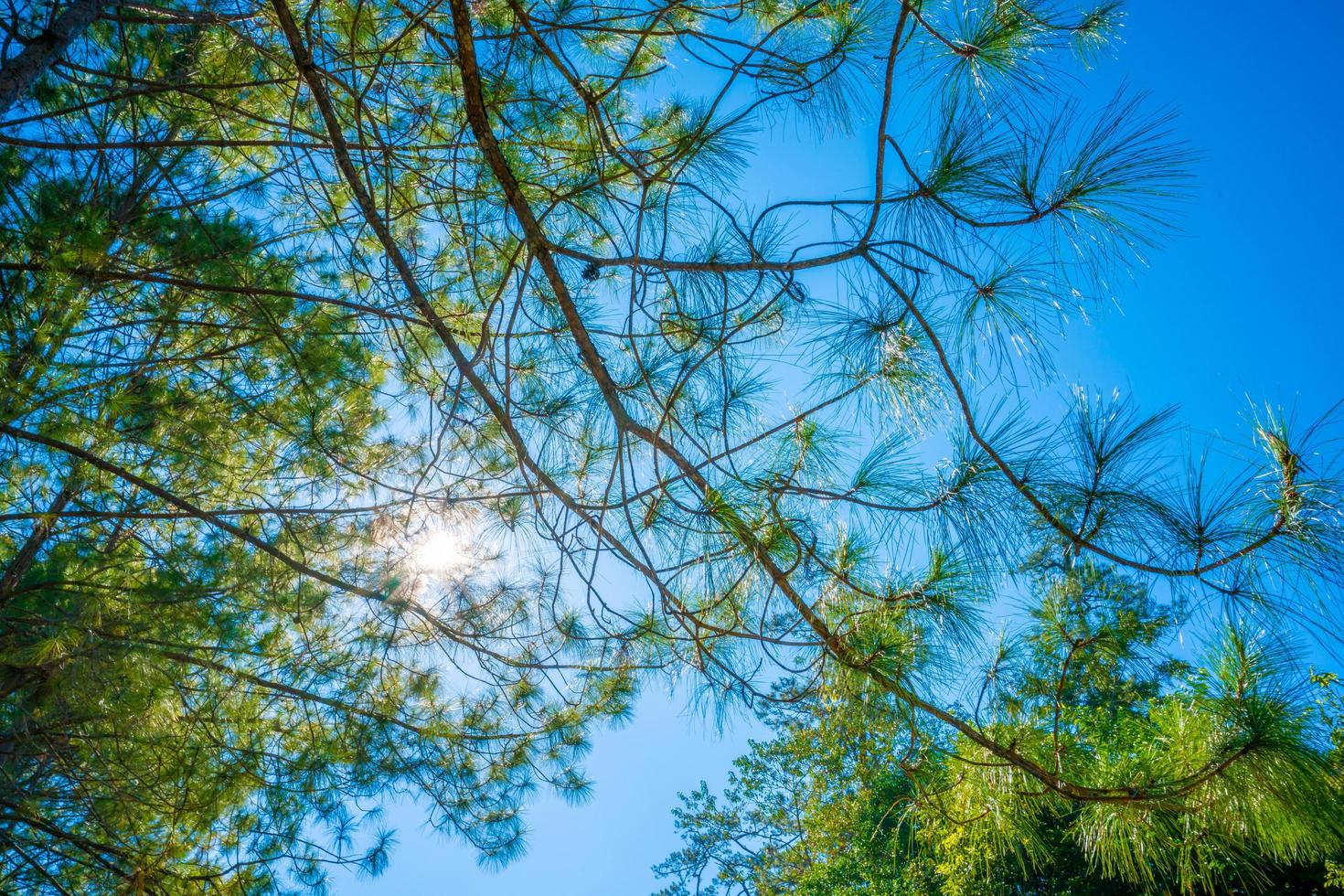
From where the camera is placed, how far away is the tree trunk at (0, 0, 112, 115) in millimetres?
1675

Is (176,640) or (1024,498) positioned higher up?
(176,640)

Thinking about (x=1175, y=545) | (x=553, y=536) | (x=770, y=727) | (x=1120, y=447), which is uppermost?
(x=770, y=727)

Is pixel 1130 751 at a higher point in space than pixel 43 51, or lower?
lower

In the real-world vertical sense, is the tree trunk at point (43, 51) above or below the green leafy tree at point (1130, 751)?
above

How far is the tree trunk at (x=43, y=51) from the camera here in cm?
167

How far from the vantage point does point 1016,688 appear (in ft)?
5.26

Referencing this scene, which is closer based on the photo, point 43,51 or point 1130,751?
point 1130,751

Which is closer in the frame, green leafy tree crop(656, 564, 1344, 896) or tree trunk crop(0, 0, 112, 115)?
green leafy tree crop(656, 564, 1344, 896)

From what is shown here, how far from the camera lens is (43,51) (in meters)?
1.75

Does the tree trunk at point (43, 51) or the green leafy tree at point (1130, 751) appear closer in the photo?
the green leafy tree at point (1130, 751)

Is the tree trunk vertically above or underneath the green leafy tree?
above

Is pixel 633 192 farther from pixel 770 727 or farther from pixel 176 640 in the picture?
pixel 770 727

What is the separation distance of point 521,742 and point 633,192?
215 centimetres

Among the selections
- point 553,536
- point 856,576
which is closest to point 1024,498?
point 856,576
